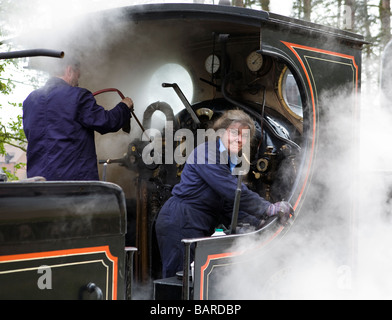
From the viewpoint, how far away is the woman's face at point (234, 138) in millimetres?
3344

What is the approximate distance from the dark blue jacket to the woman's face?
2.54 ft

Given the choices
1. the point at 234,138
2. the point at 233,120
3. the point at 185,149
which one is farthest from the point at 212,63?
the point at 234,138

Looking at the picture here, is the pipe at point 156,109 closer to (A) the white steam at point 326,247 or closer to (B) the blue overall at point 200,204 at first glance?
(B) the blue overall at point 200,204

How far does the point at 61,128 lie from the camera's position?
2928mm

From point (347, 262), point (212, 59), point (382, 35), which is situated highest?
point (382, 35)

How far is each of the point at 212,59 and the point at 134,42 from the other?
2.38ft

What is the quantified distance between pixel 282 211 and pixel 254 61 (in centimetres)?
164

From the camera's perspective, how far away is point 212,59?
176 inches

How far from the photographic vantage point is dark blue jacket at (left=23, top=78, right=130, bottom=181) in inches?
115

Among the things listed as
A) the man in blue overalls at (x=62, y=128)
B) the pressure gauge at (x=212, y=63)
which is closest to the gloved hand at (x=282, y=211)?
the man in blue overalls at (x=62, y=128)

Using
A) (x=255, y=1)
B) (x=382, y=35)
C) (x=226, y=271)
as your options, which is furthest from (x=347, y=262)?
(x=382, y=35)

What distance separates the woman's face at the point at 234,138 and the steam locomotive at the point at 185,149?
1.37ft

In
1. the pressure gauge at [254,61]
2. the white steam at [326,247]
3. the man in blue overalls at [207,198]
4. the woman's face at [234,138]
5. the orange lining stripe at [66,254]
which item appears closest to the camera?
the orange lining stripe at [66,254]
